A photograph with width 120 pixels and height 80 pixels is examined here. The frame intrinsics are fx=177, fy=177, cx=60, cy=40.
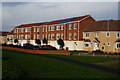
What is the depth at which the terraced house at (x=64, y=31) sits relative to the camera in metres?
54.1

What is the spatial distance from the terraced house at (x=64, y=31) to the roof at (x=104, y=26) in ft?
8.08

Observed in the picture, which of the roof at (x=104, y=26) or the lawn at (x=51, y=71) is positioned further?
the roof at (x=104, y=26)

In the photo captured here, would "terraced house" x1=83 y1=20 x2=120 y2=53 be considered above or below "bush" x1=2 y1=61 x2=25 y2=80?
above

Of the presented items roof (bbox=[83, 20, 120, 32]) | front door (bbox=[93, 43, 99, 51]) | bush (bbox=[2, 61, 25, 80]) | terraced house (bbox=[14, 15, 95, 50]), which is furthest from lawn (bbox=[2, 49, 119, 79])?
terraced house (bbox=[14, 15, 95, 50])

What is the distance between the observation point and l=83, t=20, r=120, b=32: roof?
4697cm

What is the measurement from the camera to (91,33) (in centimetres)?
5100

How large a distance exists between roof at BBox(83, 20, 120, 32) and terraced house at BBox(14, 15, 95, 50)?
246cm

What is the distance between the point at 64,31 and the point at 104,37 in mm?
15694

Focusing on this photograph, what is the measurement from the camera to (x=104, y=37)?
154ft

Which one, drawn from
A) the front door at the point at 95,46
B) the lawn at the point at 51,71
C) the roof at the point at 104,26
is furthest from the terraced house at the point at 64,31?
the lawn at the point at 51,71

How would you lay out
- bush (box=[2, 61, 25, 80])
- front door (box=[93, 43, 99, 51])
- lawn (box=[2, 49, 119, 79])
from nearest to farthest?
bush (box=[2, 61, 25, 80])
lawn (box=[2, 49, 119, 79])
front door (box=[93, 43, 99, 51])

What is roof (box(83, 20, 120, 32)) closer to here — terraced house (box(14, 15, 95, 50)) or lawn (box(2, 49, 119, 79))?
terraced house (box(14, 15, 95, 50))

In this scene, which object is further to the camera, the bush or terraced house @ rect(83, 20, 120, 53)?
terraced house @ rect(83, 20, 120, 53)

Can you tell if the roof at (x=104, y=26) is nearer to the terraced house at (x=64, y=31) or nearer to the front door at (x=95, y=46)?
the terraced house at (x=64, y=31)
